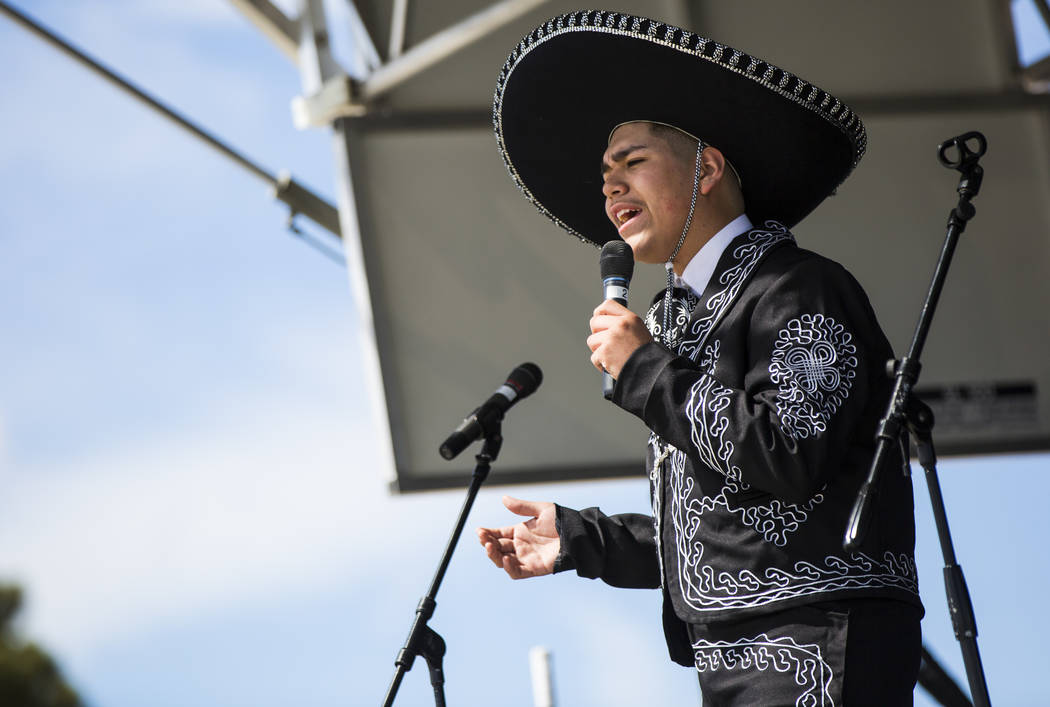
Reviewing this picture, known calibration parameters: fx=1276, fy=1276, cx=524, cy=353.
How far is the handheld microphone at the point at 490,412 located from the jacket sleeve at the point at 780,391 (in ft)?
2.32

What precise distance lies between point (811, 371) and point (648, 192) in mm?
529

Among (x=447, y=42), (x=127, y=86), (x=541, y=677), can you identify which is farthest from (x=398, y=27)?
(x=541, y=677)

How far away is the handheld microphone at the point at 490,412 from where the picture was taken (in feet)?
8.04

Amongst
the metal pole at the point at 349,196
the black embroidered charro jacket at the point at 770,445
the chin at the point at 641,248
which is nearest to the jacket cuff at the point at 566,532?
the black embroidered charro jacket at the point at 770,445

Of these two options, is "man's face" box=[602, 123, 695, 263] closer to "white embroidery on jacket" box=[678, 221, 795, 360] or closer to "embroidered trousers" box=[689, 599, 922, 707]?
"white embroidery on jacket" box=[678, 221, 795, 360]

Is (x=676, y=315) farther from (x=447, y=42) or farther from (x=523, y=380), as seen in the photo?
(x=447, y=42)

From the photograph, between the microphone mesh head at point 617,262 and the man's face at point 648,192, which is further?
the man's face at point 648,192

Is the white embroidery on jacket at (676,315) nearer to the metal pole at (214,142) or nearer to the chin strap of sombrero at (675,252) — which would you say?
the chin strap of sombrero at (675,252)

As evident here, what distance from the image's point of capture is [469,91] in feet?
17.0

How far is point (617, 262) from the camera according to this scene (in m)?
1.97

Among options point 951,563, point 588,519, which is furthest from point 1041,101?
point 588,519

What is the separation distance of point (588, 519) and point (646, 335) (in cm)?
50

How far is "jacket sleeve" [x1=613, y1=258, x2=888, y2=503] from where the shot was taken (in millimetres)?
1683

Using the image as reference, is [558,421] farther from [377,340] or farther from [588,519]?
[588,519]
